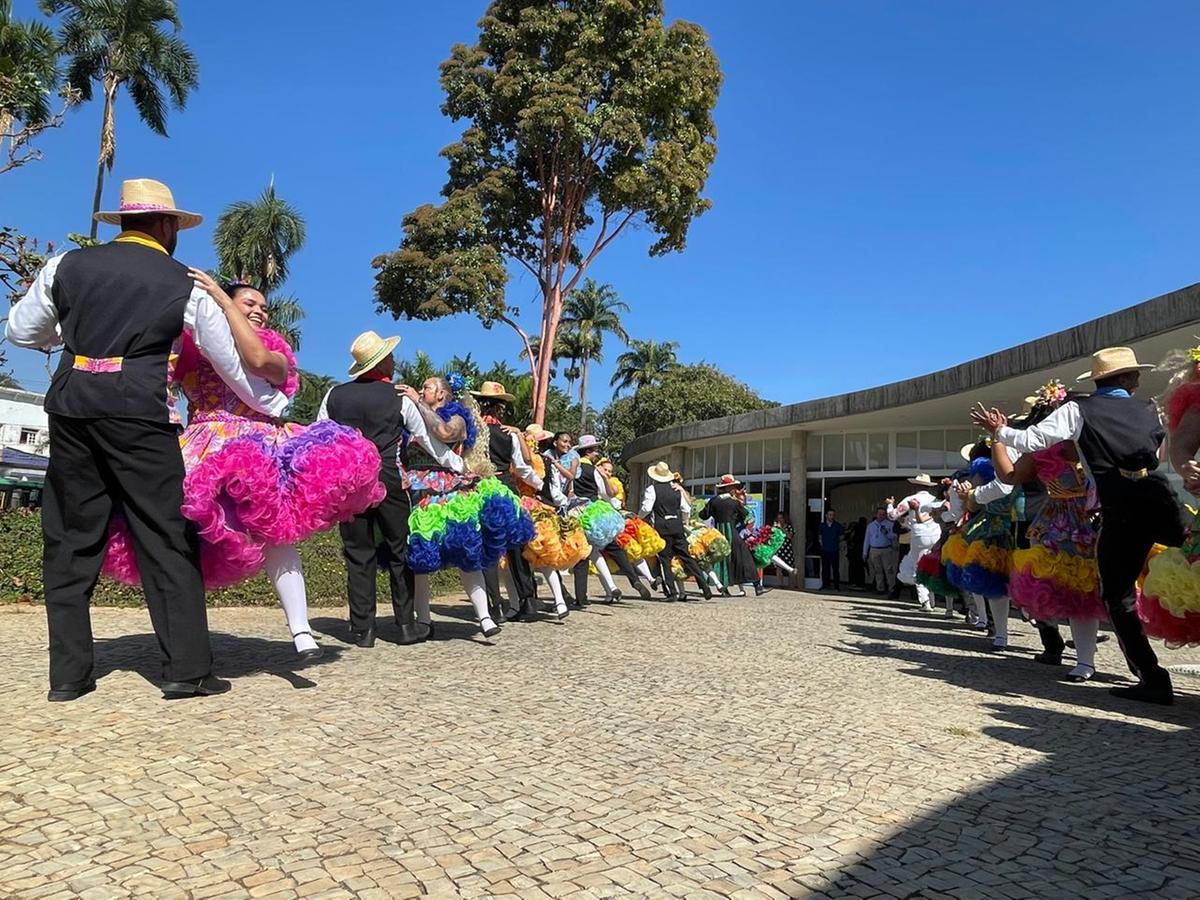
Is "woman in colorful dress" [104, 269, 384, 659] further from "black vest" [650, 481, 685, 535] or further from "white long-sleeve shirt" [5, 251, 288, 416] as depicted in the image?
"black vest" [650, 481, 685, 535]

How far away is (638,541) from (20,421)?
37.5 meters

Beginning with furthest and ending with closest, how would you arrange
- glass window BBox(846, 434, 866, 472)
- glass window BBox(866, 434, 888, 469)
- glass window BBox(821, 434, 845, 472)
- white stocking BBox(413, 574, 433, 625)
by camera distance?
glass window BBox(821, 434, 845, 472), glass window BBox(846, 434, 866, 472), glass window BBox(866, 434, 888, 469), white stocking BBox(413, 574, 433, 625)

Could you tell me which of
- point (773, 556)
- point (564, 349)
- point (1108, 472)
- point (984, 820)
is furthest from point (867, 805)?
point (564, 349)

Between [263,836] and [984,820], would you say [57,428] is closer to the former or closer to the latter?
[263,836]

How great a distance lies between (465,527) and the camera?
570 centimetres

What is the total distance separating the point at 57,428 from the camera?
3.53m

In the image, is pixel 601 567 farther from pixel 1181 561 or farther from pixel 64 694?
pixel 64 694

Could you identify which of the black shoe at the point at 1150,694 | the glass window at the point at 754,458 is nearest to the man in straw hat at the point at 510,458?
the black shoe at the point at 1150,694

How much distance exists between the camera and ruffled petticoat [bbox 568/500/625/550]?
9.64 meters

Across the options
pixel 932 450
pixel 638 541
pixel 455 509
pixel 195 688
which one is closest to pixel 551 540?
pixel 455 509

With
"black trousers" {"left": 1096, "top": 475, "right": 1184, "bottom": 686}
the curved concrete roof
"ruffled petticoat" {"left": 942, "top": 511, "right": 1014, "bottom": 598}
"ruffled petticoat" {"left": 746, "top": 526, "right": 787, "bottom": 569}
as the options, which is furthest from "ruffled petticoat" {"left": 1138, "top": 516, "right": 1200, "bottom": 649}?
"ruffled petticoat" {"left": 746, "top": 526, "right": 787, "bottom": 569}

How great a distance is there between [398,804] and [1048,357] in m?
11.6

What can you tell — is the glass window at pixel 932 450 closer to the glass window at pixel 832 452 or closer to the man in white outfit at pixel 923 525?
the glass window at pixel 832 452

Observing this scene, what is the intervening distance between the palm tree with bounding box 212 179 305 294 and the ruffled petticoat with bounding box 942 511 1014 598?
26832mm
